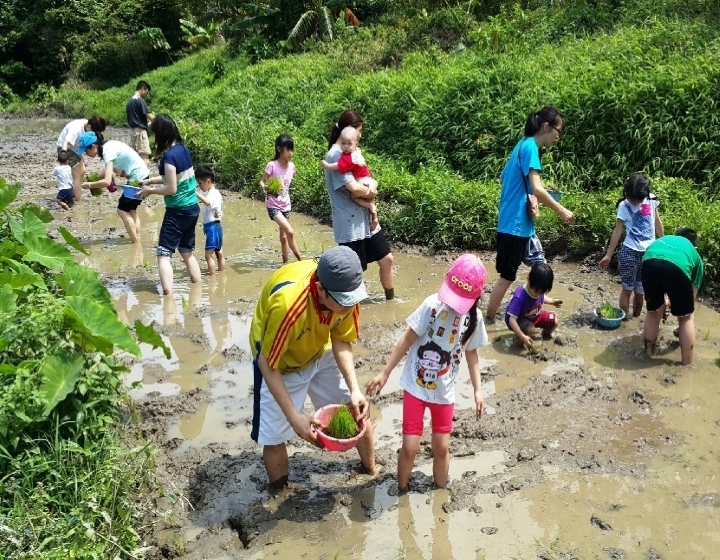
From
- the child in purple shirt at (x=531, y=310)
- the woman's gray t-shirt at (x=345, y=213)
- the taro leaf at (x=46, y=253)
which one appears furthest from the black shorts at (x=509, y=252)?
the taro leaf at (x=46, y=253)

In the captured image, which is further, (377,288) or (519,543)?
(377,288)

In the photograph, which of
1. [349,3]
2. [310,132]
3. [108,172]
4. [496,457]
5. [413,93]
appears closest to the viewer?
[496,457]

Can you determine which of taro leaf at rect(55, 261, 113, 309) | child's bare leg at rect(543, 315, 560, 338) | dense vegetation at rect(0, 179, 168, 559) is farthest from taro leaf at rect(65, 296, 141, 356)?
child's bare leg at rect(543, 315, 560, 338)

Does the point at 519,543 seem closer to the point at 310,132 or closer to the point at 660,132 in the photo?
the point at 660,132

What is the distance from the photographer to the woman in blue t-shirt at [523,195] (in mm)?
5762

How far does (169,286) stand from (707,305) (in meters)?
5.39

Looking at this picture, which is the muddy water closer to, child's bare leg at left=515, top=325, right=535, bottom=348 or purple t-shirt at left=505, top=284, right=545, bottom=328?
child's bare leg at left=515, top=325, right=535, bottom=348

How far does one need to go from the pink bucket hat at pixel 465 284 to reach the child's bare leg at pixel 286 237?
15.6ft

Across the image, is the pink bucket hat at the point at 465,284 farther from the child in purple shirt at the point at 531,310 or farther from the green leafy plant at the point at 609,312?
the green leafy plant at the point at 609,312

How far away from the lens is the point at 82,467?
3553mm

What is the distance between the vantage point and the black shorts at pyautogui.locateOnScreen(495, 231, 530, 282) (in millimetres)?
6016

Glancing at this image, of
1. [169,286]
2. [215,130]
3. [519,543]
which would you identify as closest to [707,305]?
[519,543]

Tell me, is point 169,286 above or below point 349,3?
below

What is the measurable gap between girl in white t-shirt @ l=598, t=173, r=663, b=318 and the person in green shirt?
0.61 metres
